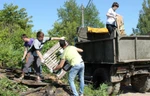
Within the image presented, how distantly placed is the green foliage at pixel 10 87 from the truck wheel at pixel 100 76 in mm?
2746

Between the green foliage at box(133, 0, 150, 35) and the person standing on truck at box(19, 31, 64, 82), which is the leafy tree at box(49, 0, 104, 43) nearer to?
the green foliage at box(133, 0, 150, 35)

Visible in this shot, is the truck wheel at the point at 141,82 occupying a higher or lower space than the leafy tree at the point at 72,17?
lower

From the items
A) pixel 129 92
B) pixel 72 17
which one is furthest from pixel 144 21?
Result: pixel 129 92

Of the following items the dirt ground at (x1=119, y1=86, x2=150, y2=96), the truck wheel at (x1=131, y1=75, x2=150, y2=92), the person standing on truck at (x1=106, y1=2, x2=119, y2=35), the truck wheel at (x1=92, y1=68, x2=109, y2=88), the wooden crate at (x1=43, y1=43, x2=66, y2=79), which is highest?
the person standing on truck at (x1=106, y1=2, x2=119, y2=35)

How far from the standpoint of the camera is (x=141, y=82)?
957cm

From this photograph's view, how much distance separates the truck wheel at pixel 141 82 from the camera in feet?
30.9

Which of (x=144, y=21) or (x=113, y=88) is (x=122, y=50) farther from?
(x=144, y=21)

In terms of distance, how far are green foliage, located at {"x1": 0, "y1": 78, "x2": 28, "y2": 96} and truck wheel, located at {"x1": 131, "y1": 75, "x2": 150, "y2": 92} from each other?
13.4 feet

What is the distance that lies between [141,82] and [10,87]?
4787 millimetres

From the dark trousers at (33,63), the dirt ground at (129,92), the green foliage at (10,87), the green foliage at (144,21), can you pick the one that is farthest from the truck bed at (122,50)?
the green foliage at (144,21)

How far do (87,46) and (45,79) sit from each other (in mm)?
2469

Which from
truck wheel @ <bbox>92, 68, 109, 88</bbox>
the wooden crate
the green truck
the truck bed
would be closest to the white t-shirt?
the green truck

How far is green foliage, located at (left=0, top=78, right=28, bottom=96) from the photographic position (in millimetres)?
6878

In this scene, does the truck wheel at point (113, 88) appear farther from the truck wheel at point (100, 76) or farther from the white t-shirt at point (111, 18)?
the white t-shirt at point (111, 18)
